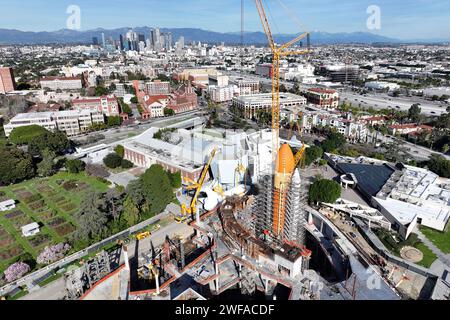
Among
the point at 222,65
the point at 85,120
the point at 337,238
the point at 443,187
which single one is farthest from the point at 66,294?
the point at 222,65

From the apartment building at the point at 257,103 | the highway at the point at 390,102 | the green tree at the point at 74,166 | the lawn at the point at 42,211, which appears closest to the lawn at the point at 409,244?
the lawn at the point at 42,211

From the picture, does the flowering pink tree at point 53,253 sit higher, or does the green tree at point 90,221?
the green tree at point 90,221

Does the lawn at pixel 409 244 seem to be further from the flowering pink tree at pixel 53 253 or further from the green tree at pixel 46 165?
the green tree at pixel 46 165

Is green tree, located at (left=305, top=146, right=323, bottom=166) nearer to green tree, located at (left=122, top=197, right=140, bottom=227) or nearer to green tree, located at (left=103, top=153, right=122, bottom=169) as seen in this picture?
green tree, located at (left=122, top=197, right=140, bottom=227)

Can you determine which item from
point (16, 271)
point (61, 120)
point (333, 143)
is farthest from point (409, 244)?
point (61, 120)

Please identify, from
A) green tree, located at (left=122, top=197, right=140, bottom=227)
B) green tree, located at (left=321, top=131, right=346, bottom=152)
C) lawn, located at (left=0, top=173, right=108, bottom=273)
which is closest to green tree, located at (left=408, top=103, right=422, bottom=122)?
green tree, located at (left=321, top=131, right=346, bottom=152)
